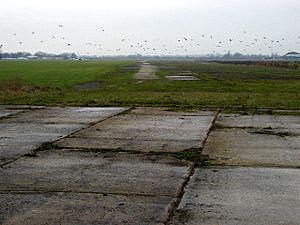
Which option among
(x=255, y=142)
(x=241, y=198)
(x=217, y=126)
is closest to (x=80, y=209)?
(x=241, y=198)

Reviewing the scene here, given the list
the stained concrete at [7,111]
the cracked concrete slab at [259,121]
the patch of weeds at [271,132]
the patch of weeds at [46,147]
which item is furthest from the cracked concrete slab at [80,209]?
the stained concrete at [7,111]

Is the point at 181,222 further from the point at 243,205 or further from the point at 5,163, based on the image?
the point at 5,163

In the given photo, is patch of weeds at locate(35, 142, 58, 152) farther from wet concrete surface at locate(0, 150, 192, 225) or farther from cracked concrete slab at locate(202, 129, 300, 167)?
cracked concrete slab at locate(202, 129, 300, 167)

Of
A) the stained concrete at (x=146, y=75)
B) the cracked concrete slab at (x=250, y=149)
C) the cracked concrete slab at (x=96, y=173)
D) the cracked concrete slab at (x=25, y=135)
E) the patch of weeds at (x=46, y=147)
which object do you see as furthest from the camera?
the stained concrete at (x=146, y=75)

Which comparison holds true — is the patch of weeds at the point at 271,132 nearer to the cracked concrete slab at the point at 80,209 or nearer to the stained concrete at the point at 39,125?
the stained concrete at the point at 39,125

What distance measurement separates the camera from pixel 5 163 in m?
9.44

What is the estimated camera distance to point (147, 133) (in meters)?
13.5

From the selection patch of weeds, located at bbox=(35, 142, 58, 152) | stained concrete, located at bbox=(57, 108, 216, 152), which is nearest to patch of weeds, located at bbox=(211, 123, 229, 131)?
stained concrete, located at bbox=(57, 108, 216, 152)

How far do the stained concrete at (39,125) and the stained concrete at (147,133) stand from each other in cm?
63

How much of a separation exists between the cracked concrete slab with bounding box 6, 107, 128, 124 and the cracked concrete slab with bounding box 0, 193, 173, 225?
347 inches

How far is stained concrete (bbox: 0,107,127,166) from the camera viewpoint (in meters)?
11.2

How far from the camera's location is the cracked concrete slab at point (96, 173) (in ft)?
24.9

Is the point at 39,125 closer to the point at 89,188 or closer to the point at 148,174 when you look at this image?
the point at 148,174

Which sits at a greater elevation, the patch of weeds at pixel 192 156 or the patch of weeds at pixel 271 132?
the patch of weeds at pixel 192 156
